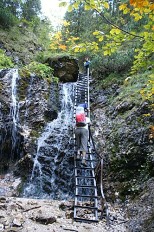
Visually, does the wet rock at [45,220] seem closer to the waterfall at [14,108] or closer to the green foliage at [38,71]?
the waterfall at [14,108]

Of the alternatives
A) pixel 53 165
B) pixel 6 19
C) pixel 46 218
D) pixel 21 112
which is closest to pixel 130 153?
pixel 53 165

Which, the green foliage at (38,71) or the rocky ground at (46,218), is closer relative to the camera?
the rocky ground at (46,218)

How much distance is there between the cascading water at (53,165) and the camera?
736 centimetres

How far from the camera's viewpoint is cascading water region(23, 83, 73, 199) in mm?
7359

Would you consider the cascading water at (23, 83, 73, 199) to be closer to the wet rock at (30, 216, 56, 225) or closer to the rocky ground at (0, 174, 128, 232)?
the rocky ground at (0, 174, 128, 232)

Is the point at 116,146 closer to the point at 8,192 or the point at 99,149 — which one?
the point at 99,149

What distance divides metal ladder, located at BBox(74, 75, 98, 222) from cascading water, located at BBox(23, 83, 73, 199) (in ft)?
1.61

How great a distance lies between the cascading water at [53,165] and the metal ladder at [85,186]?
0.49 metres

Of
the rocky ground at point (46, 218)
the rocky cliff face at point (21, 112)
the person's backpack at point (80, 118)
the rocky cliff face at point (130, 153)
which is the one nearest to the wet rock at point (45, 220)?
the rocky ground at point (46, 218)

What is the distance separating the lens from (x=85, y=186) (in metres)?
5.70

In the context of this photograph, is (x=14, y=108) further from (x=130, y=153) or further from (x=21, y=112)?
(x=130, y=153)

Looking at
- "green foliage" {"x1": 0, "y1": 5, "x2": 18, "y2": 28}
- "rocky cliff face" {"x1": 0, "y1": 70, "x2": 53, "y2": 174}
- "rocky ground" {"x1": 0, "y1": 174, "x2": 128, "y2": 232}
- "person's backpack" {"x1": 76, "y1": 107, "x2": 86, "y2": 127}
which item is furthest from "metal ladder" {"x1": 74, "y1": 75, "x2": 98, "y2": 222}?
"green foliage" {"x1": 0, "y1": 5, "x2": 18, "y2": 28}

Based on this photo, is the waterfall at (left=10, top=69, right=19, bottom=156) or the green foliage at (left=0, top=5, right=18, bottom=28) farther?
the green foliage at (left=0, top=5, right=18, bottom=28)

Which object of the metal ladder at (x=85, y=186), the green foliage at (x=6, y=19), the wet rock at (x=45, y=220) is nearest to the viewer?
the wet rock at (x=45, y=220)
